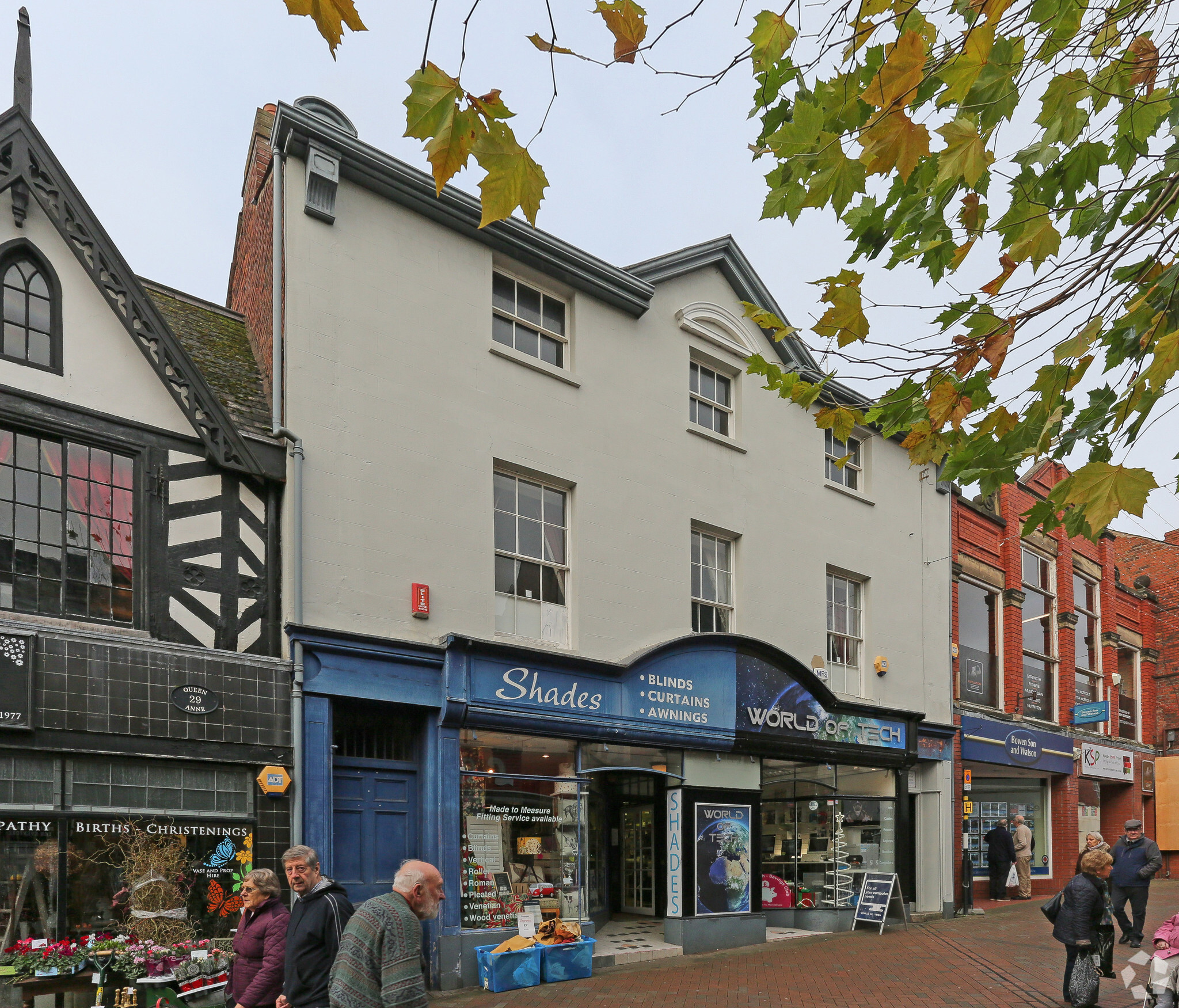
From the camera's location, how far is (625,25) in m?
4.46

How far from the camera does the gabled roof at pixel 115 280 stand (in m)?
9.70

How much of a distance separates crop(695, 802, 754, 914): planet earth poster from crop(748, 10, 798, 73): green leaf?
11119mm

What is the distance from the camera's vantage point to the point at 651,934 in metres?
14.4

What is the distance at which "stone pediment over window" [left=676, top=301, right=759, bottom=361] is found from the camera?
51.9 ft

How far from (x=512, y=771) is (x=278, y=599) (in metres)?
3.54

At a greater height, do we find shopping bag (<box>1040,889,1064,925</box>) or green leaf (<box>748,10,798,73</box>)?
green leaf (<box>748,10,798,73</box>)

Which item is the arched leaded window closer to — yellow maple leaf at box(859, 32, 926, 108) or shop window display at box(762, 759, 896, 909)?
yellow maple leaf at box(859, 32, 926, 108)

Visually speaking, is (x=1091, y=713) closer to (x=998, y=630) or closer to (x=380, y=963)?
(x=998, y=630)

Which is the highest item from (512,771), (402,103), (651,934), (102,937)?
(402,103)

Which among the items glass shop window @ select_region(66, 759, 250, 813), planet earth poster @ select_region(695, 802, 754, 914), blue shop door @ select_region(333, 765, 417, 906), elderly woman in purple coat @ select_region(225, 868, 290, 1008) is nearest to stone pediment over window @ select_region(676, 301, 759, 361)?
planet earth poster @ select_region(695, 802, 754, 914)

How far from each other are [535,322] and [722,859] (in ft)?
24.4

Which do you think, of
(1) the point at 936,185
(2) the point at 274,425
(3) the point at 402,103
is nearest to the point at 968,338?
(1) the point at 936,185

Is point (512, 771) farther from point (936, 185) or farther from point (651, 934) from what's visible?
point (936, 185)

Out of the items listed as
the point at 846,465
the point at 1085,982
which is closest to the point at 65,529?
the point at 1085,982
